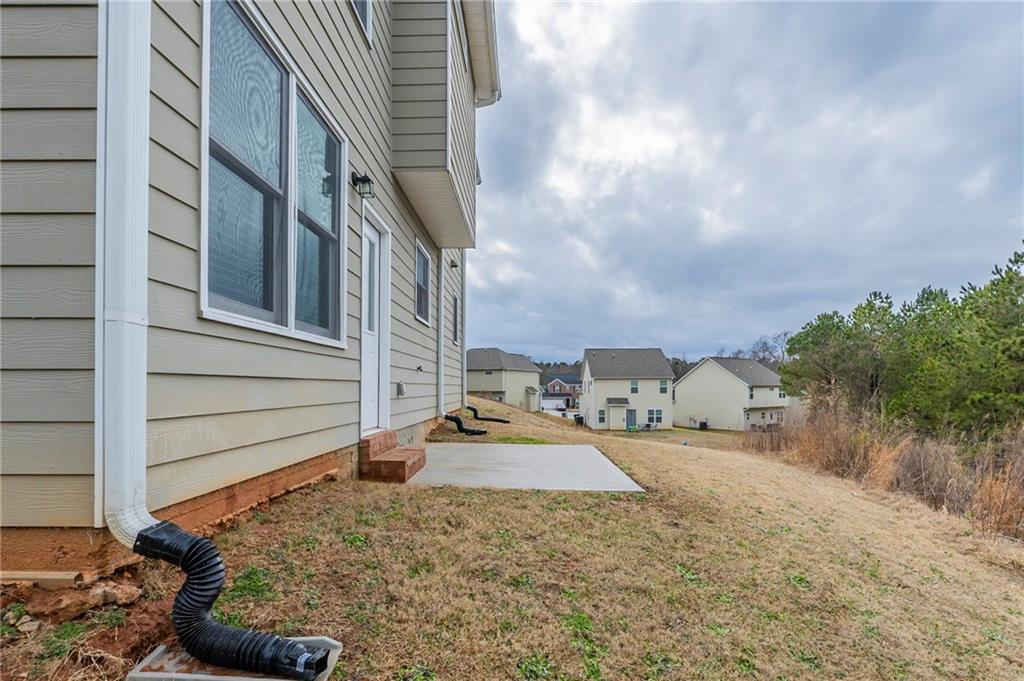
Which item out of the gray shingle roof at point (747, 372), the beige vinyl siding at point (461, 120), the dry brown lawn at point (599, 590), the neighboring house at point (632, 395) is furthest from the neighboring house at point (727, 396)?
the dry brown lawn at point (599, 590)

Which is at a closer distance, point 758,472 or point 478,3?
point 758,472

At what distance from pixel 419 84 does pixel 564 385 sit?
6614cm

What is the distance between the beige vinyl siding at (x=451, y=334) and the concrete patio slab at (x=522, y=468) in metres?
2.53

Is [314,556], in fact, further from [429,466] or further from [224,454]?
[429,466]

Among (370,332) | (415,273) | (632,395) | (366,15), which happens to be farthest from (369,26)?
(632,395)

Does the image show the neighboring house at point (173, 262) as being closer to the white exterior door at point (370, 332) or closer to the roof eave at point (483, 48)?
the white exterior door at point (370, 332)

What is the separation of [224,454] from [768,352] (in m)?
63.8

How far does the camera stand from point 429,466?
Answer: 16.3 ft

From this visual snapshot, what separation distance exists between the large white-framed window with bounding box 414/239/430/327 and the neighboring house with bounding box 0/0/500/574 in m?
2.51

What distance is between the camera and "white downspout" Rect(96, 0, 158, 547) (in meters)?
1.74

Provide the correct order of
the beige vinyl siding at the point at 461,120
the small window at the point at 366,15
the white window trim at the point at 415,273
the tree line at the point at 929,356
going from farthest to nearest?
the tree line at the point at 929,356 → the white window trim at the point at 415,273 → the beige vinyl siding at the point at 461,120 → the small window at the point at 366,15

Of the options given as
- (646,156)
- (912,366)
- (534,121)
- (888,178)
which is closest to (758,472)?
(534,121)

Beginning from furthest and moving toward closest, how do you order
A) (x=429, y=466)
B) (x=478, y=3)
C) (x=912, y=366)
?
(x=912, y=366) < (x=478, y=3) < (x=429, y=466)

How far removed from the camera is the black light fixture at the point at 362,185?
4.23m
